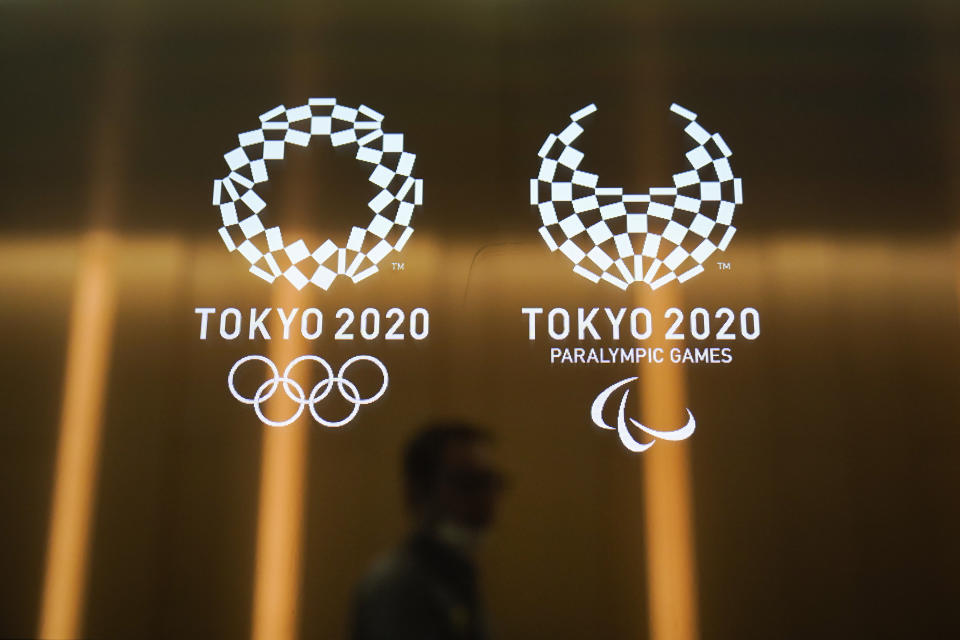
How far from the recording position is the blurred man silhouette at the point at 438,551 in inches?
62.5

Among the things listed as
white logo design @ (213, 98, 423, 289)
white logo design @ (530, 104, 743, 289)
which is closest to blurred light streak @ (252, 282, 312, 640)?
white logo design @ (213, 98, 423, 289)

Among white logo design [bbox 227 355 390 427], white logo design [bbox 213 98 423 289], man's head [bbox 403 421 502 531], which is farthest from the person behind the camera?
white logo design [bbox 213 98 423 289]

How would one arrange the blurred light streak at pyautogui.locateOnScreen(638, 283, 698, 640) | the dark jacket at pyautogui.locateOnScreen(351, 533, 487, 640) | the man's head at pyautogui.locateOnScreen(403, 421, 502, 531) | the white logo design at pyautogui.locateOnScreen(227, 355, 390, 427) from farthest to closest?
1. the white logo design at pyautogui.locateOnScreen(227, 355, 390, 427)
2. the blurred light streak at pyautogui.locateOnScreen(638, 283, 698, 640)
3. the man's head at pyautogui.locateOnScreen(403, 421, 502, 531)
4. the dark jacket at pyautogui.locateOnScreen(351, 533, 487, 640)

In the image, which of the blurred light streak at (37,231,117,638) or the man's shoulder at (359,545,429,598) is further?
the blurred light streak at (37,231,117,638)

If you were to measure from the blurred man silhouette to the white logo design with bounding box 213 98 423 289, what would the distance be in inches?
Result: 24.8

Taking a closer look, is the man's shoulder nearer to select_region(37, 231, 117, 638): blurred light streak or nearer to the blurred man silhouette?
the blurred man silhouette

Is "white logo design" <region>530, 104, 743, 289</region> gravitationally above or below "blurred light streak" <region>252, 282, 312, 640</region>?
above

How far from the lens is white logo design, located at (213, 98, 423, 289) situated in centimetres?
262

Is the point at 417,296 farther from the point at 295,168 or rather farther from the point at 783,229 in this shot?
the point at 783,229

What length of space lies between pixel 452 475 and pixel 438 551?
30cm

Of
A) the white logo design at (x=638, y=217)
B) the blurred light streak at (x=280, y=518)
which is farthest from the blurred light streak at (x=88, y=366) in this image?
the white logo design at (x=638, y=217)

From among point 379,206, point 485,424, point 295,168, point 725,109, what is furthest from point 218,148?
point 725,109

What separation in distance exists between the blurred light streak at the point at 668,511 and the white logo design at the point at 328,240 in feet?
3.00

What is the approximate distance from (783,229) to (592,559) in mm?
1184
